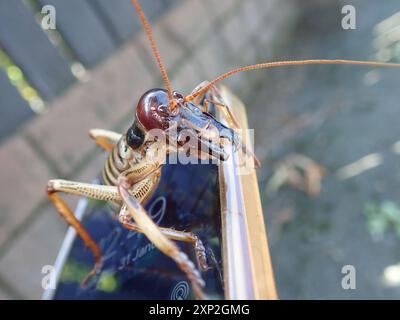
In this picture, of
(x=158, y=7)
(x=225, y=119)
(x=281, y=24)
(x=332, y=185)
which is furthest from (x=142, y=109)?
(x=281, y=24)

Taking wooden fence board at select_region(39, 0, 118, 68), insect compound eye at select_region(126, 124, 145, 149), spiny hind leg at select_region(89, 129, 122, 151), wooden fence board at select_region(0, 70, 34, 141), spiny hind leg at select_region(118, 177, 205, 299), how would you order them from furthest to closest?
1. wooden fence board at select_region(39, 0, 118, 68)
2. wooden fence board at select_region(0, 70, 34, 141)
3. spiny hind leg at select_region(89, 129, 122, 151)
4. insect compound eye at select_region(126, 124, 145, 149)
5. spiny hind leg at select_region(118, 177, 205, 299)

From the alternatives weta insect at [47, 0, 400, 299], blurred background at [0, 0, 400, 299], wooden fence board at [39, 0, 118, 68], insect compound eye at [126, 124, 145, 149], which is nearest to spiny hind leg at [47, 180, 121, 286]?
weta insect at [47, 0, 400, 299]

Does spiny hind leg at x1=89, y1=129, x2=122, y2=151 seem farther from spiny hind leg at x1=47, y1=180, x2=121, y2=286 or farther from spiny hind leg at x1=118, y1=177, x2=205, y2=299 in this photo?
→ spiny hind leg at x1=118, y1=177, x2=205, y2=299

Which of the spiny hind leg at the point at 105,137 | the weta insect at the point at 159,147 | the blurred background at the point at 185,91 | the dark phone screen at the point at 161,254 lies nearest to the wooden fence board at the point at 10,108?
the blurred background at the point at 185,91

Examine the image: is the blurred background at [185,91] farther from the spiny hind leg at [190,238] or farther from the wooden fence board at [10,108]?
the spiny hind leg at [190,238]

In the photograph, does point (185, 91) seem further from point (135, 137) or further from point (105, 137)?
point (135, 137)

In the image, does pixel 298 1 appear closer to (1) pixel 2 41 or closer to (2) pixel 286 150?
(2) pixel 286 150

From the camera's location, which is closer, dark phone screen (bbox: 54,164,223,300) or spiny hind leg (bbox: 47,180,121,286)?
dark phone screen (bbox: 54,164,223,300)
